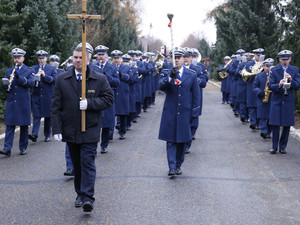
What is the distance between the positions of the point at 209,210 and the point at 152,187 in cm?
141

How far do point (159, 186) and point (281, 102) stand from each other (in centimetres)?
427

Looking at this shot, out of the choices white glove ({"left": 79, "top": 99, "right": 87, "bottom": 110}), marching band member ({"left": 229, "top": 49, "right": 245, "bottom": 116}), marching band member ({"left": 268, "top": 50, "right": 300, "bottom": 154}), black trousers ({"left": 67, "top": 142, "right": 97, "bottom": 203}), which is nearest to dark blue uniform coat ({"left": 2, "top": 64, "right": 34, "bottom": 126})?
black trousers ({"left": 67, "top": 142, "right": 97, "bottom": 203})

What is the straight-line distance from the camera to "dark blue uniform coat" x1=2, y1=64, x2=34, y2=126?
10492 mm

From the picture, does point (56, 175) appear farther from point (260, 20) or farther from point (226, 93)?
point (260, 20)

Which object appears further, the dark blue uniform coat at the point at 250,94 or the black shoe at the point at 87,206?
the dark blue uniform coat at the point at 250,94

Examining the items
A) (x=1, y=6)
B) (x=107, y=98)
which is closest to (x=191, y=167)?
(x=107, y=98)

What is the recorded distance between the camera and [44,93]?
497 inches

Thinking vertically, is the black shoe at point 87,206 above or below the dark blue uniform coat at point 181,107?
below

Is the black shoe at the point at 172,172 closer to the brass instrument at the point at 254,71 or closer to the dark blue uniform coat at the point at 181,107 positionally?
the dark blue uniform coat at the point at 181,107

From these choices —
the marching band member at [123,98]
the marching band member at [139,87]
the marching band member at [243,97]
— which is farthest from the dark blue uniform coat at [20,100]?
the marching band member at [243,97]

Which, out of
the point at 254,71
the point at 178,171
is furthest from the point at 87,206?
the point at 254,71

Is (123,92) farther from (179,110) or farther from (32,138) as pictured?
(179,110)

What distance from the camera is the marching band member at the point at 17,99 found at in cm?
1033

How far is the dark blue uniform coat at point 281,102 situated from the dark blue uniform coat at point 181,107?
9.33 feet
